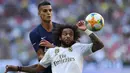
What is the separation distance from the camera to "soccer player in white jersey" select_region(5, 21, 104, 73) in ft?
22.3

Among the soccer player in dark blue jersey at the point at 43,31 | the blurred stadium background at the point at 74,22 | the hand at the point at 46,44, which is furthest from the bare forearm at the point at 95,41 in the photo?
the blurred stadium background at the point at 74,22

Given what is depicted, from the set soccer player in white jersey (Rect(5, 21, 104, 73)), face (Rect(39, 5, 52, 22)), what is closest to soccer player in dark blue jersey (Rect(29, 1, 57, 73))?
face (Rect(39, 5, 52, 22))

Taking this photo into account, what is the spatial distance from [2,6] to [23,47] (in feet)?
8.21

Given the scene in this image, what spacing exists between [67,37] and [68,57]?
28 centimetres

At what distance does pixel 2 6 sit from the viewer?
59.8ft

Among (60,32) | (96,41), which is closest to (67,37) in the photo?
(60,32)

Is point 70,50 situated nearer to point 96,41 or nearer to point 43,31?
point 96,41

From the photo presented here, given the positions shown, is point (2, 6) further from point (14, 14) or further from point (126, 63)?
point (126, 63)

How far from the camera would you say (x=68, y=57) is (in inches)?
271

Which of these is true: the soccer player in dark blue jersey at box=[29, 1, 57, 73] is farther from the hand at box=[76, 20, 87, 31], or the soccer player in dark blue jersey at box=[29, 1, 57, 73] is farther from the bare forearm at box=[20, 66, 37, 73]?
the hand at box=[76, 20, 87, 31]

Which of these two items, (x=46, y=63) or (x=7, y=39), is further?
(x=7, y=39)

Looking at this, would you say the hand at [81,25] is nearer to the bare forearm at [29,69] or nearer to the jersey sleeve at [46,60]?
the jersey sleeve at [46,60]

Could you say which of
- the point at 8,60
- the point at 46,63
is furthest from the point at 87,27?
the point at 8,60

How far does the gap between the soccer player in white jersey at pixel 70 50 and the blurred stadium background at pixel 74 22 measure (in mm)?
8073
